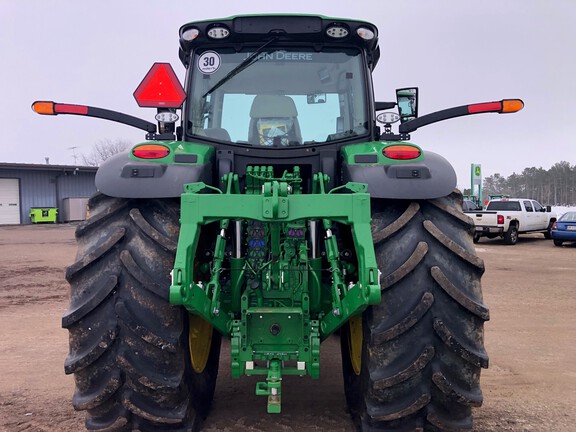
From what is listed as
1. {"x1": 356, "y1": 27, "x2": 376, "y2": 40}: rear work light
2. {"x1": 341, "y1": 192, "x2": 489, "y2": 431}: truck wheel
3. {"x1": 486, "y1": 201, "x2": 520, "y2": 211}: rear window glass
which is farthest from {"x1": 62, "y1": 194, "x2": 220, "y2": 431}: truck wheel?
{"x1": 486, "y1": 201, "x2": 520, "y2": 211}: rear window glass

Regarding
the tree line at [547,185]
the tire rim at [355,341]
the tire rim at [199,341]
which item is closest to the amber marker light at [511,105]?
the tire rim at [355,341]

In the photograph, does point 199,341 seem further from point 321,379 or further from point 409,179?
point 409,179

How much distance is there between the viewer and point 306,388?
433 cm

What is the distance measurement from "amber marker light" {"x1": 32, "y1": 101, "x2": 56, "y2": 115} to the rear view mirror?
7.66ft

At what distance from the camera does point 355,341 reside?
351cm

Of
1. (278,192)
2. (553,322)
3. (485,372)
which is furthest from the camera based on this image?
(553,322)

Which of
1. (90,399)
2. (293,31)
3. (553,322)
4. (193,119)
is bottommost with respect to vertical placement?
(553,322)

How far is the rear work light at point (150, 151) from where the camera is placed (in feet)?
10.6

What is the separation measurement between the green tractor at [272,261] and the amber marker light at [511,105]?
0.04ft

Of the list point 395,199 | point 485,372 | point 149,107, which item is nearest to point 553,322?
point 485,372

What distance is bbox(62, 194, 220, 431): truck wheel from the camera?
9.23ft

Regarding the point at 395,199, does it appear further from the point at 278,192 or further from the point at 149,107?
the point at 149,107

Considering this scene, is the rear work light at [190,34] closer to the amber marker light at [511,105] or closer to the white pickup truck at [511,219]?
the amber marker light at [511,105]

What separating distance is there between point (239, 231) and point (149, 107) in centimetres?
98
